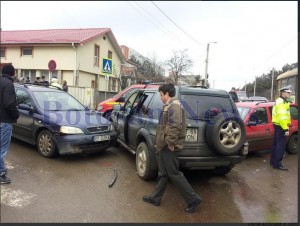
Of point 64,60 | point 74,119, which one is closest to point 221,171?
point 74,119

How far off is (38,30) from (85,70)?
7821 millimetres

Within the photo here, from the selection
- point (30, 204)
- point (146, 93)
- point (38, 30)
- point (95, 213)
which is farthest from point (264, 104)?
point (38, 30)

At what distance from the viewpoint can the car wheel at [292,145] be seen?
8242 millimetres

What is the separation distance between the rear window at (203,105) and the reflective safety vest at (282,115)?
174cm

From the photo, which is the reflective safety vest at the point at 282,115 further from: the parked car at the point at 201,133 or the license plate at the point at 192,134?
the license plate at the point at 192,134

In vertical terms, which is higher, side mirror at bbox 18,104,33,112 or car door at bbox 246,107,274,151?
side mirror at bbox 18,104,33,112

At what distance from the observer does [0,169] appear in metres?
4.85

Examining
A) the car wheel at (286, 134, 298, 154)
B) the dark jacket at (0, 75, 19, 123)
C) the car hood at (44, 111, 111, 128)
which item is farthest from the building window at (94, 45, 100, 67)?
the dark jacket at (0, 75, 19, 123)

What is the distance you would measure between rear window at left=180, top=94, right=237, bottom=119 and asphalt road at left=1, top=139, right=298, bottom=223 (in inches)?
53.7

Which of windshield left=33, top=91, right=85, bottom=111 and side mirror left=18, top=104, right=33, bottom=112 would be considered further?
windshield left=33, top=91, right=85, bottom=111

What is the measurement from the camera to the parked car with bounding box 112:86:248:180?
15.9ft

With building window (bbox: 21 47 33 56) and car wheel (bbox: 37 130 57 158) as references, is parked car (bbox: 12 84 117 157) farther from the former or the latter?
building window (bbox: 21 47 33 56)

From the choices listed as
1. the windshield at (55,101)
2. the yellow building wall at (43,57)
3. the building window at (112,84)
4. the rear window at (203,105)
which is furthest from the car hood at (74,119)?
the building window at (112,84)

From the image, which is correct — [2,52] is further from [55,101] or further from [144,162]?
[144,162]
